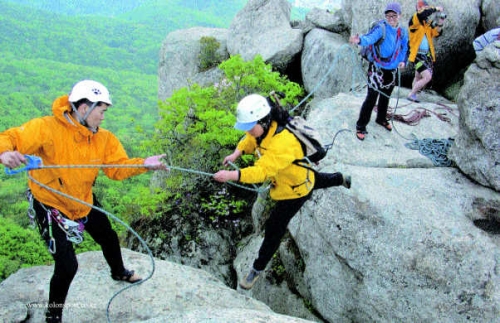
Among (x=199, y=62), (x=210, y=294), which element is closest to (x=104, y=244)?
(x=210, y=294)

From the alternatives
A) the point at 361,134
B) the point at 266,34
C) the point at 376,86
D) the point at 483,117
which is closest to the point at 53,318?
the point at 361,134

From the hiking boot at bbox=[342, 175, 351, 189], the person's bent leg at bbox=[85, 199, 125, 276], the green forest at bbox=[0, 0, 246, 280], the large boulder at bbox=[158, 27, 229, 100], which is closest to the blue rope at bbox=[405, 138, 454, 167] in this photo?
the hiking boot at bbox=[342, 175, 351, 189]

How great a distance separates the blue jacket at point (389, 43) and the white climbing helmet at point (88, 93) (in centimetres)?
464

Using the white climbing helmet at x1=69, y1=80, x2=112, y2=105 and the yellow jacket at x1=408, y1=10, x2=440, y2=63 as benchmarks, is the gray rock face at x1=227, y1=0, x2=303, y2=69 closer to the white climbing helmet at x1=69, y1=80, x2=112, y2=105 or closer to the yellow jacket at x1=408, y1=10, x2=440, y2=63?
the yellow jacket at x1=408, y1=10, x2=440, y2=63

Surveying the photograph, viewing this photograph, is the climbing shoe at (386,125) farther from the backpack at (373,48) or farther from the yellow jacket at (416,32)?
the yellow jacket at (416,32)

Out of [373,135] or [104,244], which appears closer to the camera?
[104,244]

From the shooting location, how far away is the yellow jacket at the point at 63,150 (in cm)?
405

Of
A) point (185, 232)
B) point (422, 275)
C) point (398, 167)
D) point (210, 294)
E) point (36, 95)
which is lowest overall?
point (36, 95)

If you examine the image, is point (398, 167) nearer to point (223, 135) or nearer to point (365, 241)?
point (365, 241)

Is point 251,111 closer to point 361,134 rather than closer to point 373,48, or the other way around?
point 373,48

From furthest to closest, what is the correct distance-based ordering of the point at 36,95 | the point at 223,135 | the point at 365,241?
1. the point at 36,95
2. the point at 223,135
3. the point at 365,241

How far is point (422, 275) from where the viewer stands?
5410mm

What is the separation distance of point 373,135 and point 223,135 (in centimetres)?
386

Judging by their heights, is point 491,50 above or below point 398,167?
above
